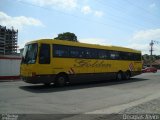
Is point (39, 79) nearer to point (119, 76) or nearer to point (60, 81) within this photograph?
point (60, 81)

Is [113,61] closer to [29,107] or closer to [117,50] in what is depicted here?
[117,50]

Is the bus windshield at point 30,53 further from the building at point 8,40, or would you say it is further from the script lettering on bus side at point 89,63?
the building at point 8,40

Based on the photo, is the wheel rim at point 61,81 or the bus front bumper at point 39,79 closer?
the bus front bumper at point 39,79

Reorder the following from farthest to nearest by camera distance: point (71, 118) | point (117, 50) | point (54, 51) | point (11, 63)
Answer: point (11, 63)
point (117, 50)
point (54, 51)
point (71, 118)

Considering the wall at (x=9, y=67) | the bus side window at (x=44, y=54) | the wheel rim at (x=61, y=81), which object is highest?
the bus side window at (x=44, y=54)

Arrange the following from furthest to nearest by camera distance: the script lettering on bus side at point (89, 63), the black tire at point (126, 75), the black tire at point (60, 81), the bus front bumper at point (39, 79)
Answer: the black tire at point (126, 75)
the script lettering on bus side at point (89, 63)
the black tire at point (60, 81)
the bus front bumper at point (39, 79)

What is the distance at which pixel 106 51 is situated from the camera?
2444 centimetres

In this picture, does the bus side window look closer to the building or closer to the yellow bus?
the yellow bus

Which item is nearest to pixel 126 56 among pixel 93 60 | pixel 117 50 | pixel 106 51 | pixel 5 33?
pixel 117 50

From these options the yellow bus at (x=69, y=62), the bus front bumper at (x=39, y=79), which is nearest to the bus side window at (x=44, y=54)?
the yellow bus at (x=69, y=62)

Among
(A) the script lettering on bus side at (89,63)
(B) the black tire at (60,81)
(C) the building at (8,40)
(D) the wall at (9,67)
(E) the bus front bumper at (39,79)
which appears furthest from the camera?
(C) the building at (8,40)

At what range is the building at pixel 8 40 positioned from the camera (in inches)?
3351

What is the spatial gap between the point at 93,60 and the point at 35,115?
13639mm

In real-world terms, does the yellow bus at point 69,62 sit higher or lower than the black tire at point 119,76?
higher
